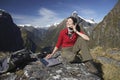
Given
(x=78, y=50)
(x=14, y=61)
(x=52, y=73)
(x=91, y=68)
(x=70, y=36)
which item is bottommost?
(x=52, y=73)

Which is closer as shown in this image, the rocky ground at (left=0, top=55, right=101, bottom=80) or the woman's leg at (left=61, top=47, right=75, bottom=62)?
the rocky ground at (left=0, top=55, right=101, bottom=80)

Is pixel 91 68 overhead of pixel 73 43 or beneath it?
beneath

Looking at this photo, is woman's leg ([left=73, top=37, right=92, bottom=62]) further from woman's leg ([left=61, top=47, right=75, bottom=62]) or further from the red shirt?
woman's leg ([left=61, top=47, right=75, bottom=62])

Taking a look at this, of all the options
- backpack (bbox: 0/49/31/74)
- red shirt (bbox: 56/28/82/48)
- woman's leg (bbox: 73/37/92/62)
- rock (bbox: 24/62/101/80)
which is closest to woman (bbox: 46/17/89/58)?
red shirt (bbox: 56/28/82/48)

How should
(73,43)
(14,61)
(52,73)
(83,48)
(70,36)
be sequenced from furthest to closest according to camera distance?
(73,43) → (70,36) → (83,48) → (14,61) → (52,73)

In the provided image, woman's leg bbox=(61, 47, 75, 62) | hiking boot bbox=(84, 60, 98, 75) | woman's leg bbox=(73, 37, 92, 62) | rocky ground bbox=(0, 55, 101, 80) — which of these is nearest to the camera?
rocky ground bbox=(0, 55, 101, 80)

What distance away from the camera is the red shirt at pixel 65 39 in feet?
33.8

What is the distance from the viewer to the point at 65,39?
1041 centimetres

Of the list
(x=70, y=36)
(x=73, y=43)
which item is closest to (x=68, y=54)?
(x=73, y=43)

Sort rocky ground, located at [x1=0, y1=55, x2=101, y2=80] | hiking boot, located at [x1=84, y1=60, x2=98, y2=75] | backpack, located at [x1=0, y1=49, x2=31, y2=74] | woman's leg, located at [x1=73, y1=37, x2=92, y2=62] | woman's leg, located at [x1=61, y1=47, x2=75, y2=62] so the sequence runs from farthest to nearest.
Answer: woman's leg, located at [x1=61, y1=47, x2=75, y2=62], hiking boot, located at [x1=84, y1=60, x2=98, y2=75], woman's leg, located at [x1=73, y1=37, x2=92, y2=62], backpack, located at [x1=0, y1=49, x2=31, y2=74], rocky ground, located at [x1=0, y1=55, x2=101, y2=80]

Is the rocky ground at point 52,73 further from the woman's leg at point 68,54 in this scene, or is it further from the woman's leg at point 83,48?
the woman's leg at point 83,48

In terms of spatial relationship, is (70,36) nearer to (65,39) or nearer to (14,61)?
(65,39)

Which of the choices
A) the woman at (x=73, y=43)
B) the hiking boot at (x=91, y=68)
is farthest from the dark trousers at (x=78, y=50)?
the hiking boot at (x=91, y=68)

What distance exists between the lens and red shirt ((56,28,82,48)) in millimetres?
10297
